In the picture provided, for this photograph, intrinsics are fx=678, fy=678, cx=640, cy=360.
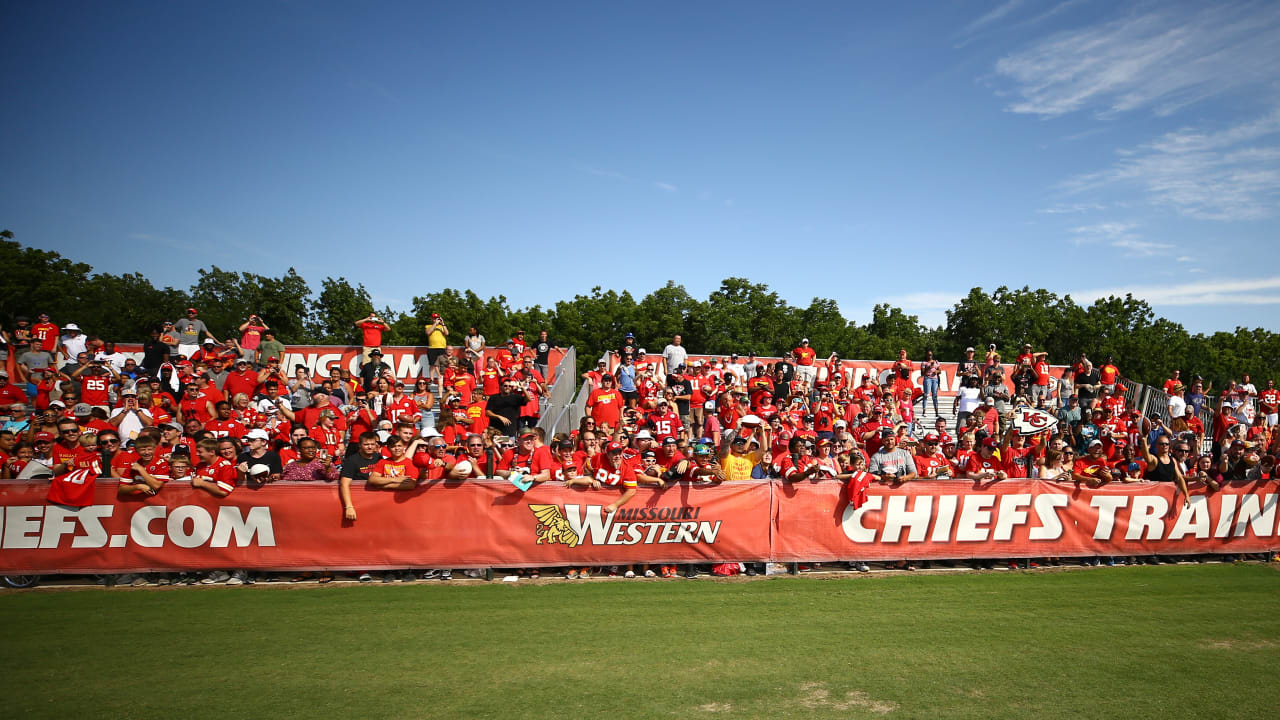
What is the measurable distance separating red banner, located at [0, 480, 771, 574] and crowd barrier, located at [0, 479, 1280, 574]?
0.05 ft

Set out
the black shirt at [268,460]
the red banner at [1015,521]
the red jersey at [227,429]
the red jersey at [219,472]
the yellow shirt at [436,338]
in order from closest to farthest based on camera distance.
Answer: the red jersey at [219,472]
the black shirt at [268,460]
the red banner at [1015,521]
the red jersey at [227,429]
the yellow shirt at [436,338]

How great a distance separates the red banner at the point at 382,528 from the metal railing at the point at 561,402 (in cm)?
501

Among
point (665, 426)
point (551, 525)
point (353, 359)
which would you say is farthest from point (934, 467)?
point (353, 359)

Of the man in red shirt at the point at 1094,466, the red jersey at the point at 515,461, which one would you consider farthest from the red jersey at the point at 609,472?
the man in red shirt at the point at 1094,466

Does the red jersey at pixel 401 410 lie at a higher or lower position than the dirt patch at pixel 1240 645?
higher

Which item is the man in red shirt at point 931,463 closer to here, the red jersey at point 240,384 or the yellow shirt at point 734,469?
the yellow shirt at point 734,469

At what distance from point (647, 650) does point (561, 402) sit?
37.4ft

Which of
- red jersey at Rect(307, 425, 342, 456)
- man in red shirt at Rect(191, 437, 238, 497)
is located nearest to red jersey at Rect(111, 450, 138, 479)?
man in red shirt at Rect(191, 437, 238, 497)

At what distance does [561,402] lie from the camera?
17.5 m

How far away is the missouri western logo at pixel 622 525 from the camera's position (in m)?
9.19

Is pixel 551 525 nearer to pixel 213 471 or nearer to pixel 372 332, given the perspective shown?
pixel 213 471

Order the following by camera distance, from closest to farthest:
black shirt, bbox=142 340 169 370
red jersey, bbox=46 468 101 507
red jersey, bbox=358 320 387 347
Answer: red jersey, bbox=46 468 101 507, black shirt, bbox=142 340 169 370, red jersey, bbox=358 320 387 347

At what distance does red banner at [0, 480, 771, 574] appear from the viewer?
8422 mm

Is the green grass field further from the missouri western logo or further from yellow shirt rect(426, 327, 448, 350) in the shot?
yellow shirt rect(426, 327, 448, 350)
